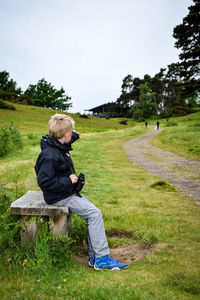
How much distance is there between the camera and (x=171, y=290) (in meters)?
2.36

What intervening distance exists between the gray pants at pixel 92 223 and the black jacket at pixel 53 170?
0.12 meters

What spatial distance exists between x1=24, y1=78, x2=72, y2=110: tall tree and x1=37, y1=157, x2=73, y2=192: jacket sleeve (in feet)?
238

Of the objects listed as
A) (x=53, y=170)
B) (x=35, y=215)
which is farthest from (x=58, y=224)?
(x=53, y=170)

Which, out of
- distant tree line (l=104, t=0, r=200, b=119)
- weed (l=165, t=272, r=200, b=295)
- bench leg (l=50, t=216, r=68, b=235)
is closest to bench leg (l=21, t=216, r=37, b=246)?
bench leg (l=50, t=216, r=68, b=235)

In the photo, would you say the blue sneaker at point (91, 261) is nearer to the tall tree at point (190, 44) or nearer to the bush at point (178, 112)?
Answer: the tall tree at point (190, 44)

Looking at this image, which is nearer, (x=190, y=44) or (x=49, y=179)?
(x=49, y=179)

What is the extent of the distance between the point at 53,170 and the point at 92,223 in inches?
34.5

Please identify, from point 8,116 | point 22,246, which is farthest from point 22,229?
point 8,116

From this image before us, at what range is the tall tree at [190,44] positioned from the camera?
26.3 metres

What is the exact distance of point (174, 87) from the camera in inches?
3263

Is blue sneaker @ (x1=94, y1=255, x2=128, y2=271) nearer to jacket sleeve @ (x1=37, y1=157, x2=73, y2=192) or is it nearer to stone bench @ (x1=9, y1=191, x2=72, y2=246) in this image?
stone bench @ (x1=9, y1=191, x2=72, y2=246)

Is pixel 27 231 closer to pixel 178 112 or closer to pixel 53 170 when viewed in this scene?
pixel 53 170

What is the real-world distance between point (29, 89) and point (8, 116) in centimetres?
4375

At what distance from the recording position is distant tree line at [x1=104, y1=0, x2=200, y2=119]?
27141mm
